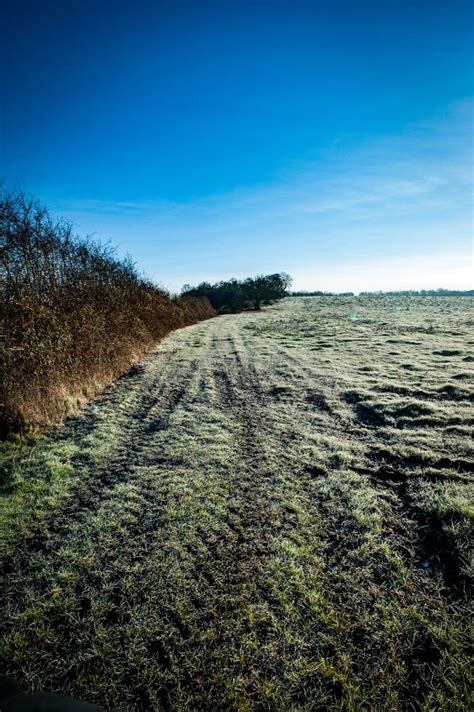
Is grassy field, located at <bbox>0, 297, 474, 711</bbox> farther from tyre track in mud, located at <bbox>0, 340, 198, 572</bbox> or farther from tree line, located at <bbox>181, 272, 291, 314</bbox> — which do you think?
A: tree line, located at <bbox>181, 272, 291, 314</bbox>

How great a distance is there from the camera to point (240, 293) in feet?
222

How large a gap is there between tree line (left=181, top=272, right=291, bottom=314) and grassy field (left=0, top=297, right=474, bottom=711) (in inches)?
2350

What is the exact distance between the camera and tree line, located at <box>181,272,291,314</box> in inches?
2638

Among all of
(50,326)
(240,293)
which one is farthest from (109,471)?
(240,293)

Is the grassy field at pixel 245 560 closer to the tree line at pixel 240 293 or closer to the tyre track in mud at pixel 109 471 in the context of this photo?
the tyre track in mud at pixel 109 471

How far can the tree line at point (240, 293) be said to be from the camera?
220 feet

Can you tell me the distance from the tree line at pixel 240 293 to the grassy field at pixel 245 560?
59.7 meters

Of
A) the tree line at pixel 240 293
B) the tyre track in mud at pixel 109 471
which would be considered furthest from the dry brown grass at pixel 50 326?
the tree line at pixel 240 293

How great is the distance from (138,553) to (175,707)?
1682 millimetres

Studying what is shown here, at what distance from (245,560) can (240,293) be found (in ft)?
215

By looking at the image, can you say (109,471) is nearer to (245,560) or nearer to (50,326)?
(245,560)

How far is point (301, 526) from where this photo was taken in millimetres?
4375

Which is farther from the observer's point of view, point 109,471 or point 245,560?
point 109,471

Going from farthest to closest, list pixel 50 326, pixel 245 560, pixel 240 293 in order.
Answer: pixel 240 293 → pixel 50 326 → pixel 245 560
